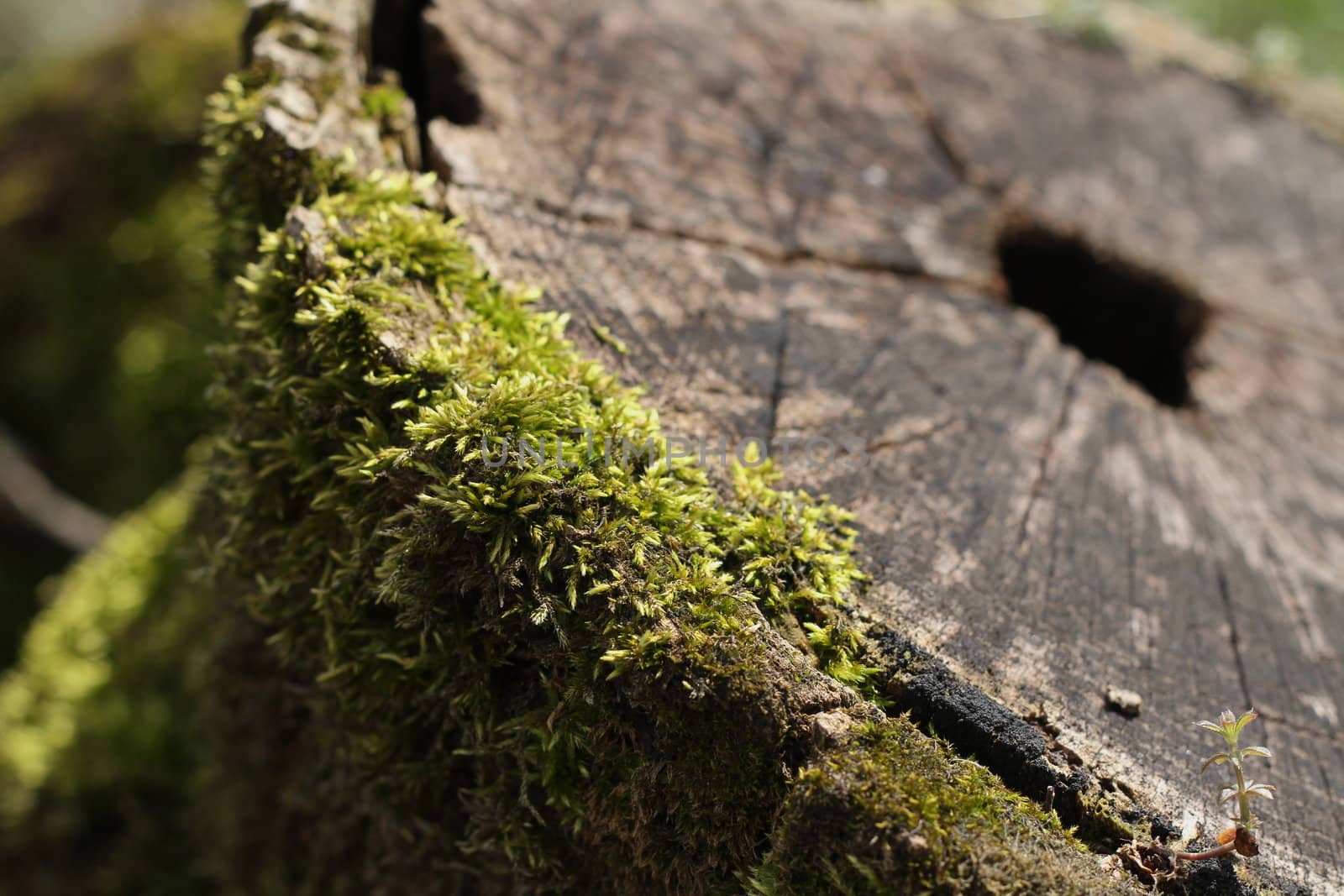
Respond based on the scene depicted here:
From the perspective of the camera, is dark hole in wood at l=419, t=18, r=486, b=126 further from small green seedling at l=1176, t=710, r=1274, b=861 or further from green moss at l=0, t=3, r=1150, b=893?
small green seedling at l=1176, t=710, r=1274, b=861

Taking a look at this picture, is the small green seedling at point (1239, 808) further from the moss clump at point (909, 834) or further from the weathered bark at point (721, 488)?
the moss clump at point (909, 834)

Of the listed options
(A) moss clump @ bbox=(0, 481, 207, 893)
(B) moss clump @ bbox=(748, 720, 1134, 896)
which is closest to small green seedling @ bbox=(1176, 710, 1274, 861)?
(B) moss clump @ bbox=(748, 720, 1134, 896)

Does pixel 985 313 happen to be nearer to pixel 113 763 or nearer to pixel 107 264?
pixel 113 763

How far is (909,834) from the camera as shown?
1428 millimetres

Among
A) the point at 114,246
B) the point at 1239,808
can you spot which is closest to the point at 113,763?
the point at 114,246

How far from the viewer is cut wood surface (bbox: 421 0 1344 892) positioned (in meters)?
1.87

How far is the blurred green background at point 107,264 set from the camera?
461 cm

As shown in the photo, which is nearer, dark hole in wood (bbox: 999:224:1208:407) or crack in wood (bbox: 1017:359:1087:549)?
crack in wood (bbox: 1017:359:1087:549)

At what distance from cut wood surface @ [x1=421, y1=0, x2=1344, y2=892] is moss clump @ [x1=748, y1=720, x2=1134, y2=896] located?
23 centimetres

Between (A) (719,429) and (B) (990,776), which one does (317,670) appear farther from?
(B) (990,776)

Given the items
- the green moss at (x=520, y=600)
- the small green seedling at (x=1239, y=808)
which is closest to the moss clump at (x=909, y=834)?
the green moss at (x=520, y=600)

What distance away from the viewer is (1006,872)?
1421mm

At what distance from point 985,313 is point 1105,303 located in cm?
82

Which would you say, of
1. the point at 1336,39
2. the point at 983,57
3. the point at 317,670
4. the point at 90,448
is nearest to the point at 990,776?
the point at 317,670
